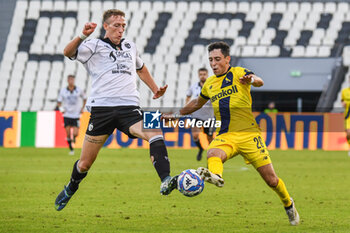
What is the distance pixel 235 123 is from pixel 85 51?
1.81 metres

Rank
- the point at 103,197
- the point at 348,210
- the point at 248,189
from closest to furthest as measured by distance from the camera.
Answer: the point at 348,210, the point at 103,197, the point at 248,189

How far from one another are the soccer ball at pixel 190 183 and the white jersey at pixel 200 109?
11335mm

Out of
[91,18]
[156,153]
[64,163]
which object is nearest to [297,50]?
[91,18]

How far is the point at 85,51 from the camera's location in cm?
733

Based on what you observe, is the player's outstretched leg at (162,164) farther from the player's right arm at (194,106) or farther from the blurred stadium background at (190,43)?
the blurred stadium background at (190,43)

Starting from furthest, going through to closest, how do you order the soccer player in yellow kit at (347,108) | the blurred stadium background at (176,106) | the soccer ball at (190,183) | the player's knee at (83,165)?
the soccer player in yellow kit at (347,108)
the blurred stadium background at (176,106)
the player's knee at (83,165)
the soccer ball at (190,183)

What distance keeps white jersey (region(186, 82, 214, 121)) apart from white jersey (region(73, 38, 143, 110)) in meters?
10.3

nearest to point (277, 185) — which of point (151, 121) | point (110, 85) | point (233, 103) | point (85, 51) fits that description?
point (233, 103)

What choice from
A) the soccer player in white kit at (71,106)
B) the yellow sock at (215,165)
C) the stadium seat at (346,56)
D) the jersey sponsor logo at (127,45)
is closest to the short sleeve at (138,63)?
the jersey sponsor logo at (127,45)

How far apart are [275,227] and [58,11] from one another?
99.4 ft

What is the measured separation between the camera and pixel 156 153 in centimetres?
696

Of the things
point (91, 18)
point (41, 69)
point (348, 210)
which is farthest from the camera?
point (91, 18)

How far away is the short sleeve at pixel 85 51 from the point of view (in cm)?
730

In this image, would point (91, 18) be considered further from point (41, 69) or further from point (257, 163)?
point (257, 163)
